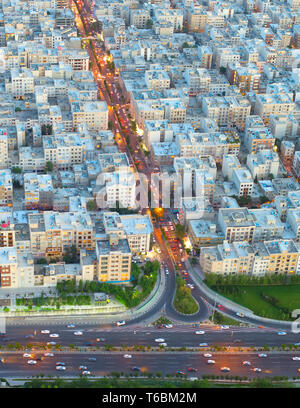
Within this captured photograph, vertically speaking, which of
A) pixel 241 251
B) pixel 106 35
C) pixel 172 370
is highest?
pixel 106 35

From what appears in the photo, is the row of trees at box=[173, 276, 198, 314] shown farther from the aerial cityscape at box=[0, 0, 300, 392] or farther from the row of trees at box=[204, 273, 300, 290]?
the row of trees at box=[204, 273, 300, 290]

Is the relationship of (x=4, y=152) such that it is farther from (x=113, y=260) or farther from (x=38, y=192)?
(x=113, y=260)

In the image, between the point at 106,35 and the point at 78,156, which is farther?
the point at 106,35

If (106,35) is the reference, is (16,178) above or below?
below

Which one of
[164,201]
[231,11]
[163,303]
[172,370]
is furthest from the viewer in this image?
[231,11]

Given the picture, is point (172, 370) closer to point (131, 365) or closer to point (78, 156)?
point (131, 365)

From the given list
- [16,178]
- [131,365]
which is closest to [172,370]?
[131,365]

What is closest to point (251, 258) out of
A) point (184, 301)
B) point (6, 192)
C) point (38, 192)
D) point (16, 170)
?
point (184, 301)
